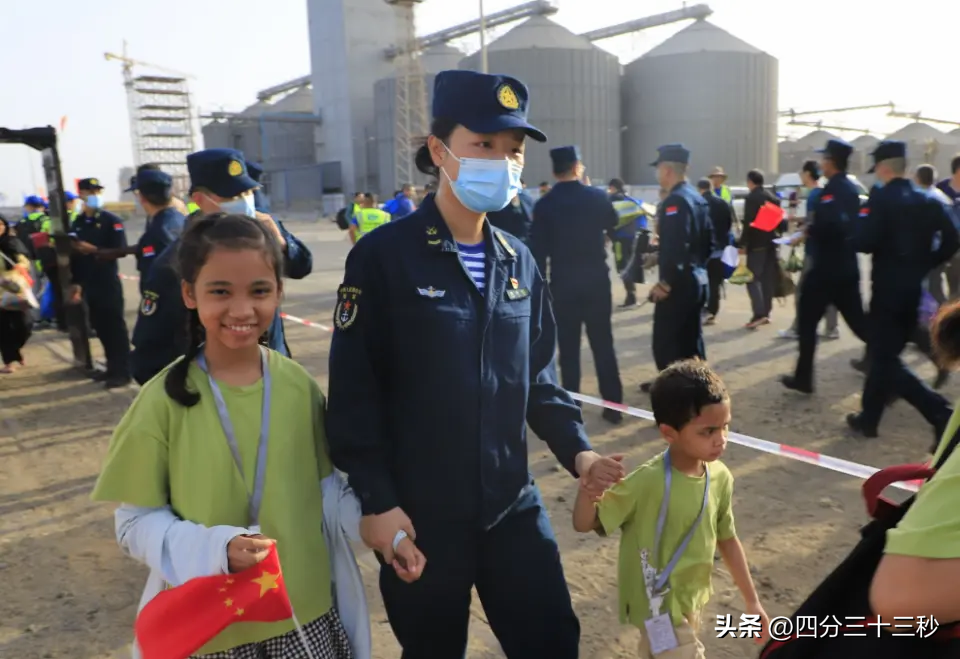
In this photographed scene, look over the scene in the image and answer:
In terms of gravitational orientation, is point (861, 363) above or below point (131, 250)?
below

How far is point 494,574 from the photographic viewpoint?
1.96 meters

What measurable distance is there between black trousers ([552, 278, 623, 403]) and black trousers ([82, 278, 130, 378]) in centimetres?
460

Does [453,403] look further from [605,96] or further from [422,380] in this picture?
[605,96]

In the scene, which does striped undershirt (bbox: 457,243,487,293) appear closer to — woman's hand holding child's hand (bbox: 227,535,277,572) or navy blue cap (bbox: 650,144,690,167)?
woman's hand holding child's hand (bbox: 227,535,277,572)

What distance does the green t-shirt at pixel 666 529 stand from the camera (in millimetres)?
2217

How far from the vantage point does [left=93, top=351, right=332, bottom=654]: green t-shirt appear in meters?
1.66

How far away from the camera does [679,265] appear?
5367mm

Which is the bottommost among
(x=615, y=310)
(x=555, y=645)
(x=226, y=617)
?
(x=615, y=310)

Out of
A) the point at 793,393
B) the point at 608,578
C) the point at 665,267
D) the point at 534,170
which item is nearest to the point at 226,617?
the point at 608,578

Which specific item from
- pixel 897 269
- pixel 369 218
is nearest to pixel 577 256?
pixel 897 269

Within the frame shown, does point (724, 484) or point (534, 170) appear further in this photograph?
point (534, 170)

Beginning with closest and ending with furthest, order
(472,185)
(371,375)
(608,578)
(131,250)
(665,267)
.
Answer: (371,375)
(472,185)
(608,578)
(665,267)
(131,250)

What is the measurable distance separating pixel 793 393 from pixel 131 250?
6000 mm

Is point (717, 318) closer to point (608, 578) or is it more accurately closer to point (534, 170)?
point (608, 578)
